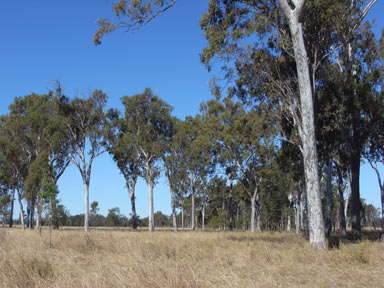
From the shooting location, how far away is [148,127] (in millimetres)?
39469

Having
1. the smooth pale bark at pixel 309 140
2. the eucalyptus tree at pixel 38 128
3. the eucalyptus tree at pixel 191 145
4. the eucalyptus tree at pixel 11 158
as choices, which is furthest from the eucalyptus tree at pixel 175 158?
the smooth pale bark at pixel 309 140

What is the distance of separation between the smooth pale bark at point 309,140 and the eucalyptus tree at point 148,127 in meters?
27.5

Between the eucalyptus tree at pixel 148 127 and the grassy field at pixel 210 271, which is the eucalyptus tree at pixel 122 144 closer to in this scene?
the eucalyptus tree at pixel 148 127

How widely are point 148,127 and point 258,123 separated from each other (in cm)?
1790

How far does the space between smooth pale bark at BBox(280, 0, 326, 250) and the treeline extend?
37 mm

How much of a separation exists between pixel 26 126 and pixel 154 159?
15529 mm

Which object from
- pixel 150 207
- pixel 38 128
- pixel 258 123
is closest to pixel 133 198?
pixel 150 207

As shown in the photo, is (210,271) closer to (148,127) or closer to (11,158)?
(148,127)

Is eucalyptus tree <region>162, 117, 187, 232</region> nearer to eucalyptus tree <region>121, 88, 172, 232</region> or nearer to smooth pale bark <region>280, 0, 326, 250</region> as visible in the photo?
eucalyptus tree <region>121, 88, 172, 232</region>

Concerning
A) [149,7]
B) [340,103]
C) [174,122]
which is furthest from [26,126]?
[340,103]

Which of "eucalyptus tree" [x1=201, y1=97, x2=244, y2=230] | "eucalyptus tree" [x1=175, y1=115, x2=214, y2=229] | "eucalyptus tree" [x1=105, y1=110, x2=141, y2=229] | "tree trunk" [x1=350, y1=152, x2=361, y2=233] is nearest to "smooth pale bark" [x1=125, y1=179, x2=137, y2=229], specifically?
"eucalyptus tree" [x1=105, y1=110, x2=141, y2=229]

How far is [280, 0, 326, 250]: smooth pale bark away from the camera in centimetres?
1194

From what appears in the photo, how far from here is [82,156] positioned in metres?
38.0

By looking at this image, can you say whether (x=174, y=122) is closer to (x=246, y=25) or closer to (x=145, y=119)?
(x=145, y=119)
